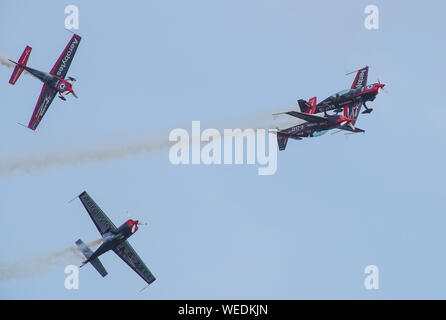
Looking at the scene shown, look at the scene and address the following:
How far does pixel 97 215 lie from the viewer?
258 feet

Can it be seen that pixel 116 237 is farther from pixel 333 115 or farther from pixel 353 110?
pixel 353 110

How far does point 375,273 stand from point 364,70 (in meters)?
22.8

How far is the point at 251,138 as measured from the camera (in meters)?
81.9

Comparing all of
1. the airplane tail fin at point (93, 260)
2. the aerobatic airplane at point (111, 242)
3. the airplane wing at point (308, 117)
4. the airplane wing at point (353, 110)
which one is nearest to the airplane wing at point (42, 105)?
the aerobatic airplane at point (111, 242)

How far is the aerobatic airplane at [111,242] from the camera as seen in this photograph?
76.6 m

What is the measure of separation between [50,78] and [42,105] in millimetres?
4129

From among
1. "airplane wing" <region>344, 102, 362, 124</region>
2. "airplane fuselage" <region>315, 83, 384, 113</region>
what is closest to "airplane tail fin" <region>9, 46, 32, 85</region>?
"airplane fuselage" <region>315, 83, 384, 113</region>

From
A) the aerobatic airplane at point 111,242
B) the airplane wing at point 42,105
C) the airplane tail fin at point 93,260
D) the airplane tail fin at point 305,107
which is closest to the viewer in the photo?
the aerobatic airplane at point 111,242

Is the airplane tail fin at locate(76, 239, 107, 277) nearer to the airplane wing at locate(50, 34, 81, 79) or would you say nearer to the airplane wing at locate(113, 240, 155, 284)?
the airplane wing at locate(113, 240, 155, 284)

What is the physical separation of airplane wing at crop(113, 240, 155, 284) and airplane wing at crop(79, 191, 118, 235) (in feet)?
7.63

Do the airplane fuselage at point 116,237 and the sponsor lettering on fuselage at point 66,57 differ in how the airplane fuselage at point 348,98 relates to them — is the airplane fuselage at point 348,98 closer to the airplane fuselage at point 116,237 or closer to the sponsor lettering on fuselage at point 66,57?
the airplane fuselage at point 116,237

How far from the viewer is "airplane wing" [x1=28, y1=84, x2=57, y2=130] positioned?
3401 inches
